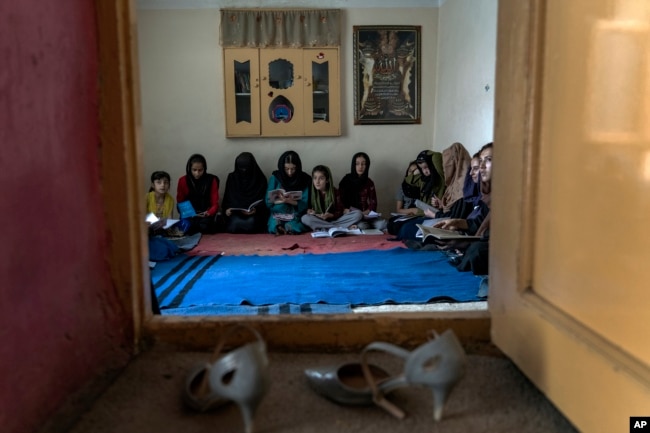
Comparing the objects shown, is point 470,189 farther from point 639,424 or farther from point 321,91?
point 639,424

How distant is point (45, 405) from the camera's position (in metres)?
0.77

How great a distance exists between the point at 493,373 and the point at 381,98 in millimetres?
4305

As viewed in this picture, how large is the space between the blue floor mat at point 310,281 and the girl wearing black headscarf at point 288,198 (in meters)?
1.11

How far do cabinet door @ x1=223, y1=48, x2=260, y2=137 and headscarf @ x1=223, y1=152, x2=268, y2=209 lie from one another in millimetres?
281

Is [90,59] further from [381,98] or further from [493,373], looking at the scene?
[381,98]

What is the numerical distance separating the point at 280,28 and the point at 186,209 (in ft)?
5.98

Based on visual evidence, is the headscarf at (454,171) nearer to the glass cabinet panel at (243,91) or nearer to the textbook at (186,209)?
the glass cabinet panel at (243,91)

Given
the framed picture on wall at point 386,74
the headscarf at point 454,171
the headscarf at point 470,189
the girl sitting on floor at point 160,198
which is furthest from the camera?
the framed picture on wall at point 386,74

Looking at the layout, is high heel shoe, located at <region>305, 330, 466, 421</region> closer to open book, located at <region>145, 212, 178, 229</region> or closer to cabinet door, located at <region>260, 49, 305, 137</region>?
open book, located at <region>145, 212, 178, 229</region>

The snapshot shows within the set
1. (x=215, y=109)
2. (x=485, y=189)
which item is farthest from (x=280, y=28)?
(x=485, y=189)

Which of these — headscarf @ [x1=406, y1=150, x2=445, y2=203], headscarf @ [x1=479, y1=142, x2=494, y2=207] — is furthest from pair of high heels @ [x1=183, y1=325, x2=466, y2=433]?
headscarf @ [x1=406, y1=150, x2=445, y2=203]

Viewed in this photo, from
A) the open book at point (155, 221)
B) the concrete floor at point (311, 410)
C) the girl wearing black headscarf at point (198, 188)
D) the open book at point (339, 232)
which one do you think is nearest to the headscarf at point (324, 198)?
the open book at point (339, 232)

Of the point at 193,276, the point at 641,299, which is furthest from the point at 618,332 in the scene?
the point at 193,276

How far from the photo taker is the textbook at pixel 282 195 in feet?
15.1
